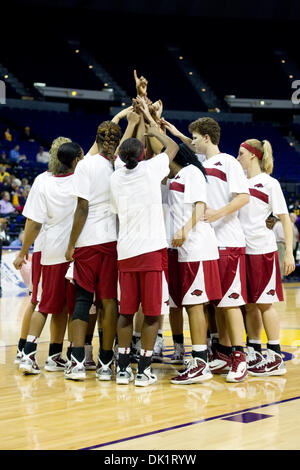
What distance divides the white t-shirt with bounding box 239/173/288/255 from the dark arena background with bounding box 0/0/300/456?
1.08m

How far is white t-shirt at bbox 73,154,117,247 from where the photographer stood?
5.61m

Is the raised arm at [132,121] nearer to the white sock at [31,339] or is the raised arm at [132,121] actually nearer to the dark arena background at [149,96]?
the white sock at [31,339]

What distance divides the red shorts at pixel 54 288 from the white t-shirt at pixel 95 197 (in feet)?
1.56

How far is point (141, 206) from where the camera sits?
17.9 feet

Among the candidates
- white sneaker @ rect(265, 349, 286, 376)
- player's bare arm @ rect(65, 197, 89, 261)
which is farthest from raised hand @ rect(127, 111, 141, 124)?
white sneaker @ rect(265, 349, 286, 376)

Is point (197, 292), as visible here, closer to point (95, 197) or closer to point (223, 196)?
point (223, 196)

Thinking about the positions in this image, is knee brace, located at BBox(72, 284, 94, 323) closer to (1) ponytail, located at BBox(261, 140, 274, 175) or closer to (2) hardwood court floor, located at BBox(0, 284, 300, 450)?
(2) hardwood court floor, located at BBox(0, 284, 300, 450)

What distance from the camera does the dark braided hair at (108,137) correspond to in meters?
5.73

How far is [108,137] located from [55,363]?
1.96 m

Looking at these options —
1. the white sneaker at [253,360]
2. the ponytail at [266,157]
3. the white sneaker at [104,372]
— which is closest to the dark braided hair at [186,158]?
the ponytail at [266,157]

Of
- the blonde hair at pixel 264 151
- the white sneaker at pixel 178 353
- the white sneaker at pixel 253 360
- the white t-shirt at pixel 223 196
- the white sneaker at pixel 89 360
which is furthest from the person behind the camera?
the white sneaker at pixel 178 353
